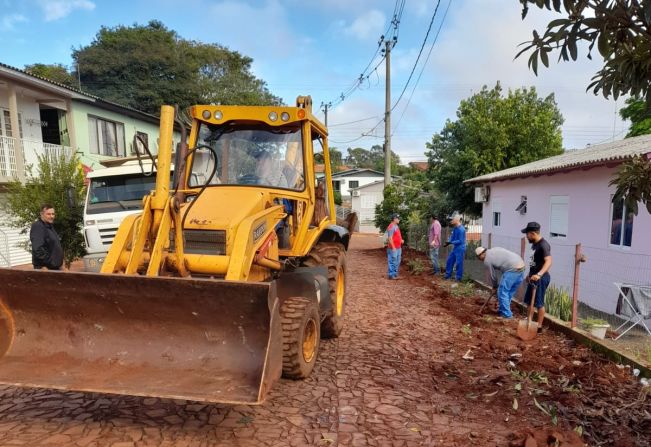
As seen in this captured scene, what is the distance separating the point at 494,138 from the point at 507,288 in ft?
46.0

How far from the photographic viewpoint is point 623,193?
2707 mm

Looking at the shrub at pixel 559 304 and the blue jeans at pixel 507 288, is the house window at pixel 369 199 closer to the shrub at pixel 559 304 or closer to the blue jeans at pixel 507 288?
the shrub at pixel 559 304

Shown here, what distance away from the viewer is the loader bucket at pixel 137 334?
125 inches

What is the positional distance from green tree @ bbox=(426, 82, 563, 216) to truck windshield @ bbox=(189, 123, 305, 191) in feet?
52.5

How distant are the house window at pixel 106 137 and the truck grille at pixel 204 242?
15687 millimetres

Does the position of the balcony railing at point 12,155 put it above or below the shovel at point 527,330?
above

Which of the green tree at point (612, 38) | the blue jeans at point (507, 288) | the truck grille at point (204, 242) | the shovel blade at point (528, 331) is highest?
the green tree at point (612, 38)

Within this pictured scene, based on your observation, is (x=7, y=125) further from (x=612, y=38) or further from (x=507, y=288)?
(x=612, y=38)

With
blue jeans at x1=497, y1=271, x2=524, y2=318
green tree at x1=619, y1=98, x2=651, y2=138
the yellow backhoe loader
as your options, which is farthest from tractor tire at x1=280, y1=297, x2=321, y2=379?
green tree at x1=619, y1=98, x2=651, y2=138

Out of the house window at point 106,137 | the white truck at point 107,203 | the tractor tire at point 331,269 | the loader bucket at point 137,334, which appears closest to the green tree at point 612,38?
the loader bucket at point 137,334

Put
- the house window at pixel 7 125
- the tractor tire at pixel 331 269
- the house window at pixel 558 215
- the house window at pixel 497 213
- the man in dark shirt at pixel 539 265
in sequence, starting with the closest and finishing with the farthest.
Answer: the tractor tire at pixel 331 269 < the man in dark shirt at pixel 539 265 < the house window at pixel 558 215 < the house window at pixel 7 125 < the house window at pixel 497 213

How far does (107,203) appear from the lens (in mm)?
9289

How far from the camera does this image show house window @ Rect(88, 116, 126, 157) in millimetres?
17406

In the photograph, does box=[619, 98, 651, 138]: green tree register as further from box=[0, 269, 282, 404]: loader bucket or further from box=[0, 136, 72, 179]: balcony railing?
box=[0, 136, 72, 179]: balcony railing
